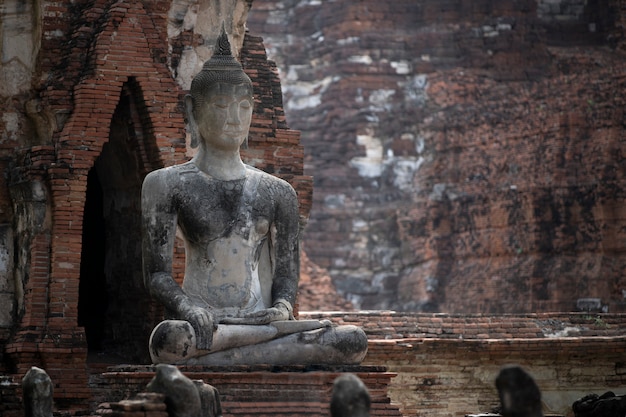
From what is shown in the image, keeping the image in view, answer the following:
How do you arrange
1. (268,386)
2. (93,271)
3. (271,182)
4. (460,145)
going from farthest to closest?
(460,145), (93,271), (271,182), (268,386)

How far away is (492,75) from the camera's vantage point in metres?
39.8

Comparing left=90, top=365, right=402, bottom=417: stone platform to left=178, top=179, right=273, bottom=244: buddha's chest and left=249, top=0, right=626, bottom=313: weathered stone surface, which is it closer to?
left=178, top=179, right=273, bottom=244: buddha's chest

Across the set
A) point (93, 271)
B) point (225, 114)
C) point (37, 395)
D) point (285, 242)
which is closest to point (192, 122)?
point (225, 114)

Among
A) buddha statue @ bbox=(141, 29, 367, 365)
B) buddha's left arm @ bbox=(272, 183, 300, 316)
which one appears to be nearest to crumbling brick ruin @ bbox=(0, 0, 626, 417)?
buddha statue @ bbox=(141, 29, 367, 365)

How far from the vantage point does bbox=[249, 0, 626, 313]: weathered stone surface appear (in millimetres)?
30844

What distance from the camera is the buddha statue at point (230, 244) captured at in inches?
560

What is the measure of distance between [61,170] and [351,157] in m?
20.3

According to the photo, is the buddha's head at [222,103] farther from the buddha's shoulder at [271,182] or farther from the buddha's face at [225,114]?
the buddha's shoulder at [271,182]

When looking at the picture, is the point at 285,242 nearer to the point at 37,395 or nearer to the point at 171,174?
the point at 171,174

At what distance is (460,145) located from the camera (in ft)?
110

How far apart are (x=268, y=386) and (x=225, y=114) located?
87.3 inches

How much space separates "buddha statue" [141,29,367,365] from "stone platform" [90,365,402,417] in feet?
0.88

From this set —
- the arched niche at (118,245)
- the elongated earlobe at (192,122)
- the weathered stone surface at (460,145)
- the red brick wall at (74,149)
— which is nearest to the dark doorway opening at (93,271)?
the arched niche at (118,245)

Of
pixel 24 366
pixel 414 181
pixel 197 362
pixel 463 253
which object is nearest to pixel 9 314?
pixel 24 366
